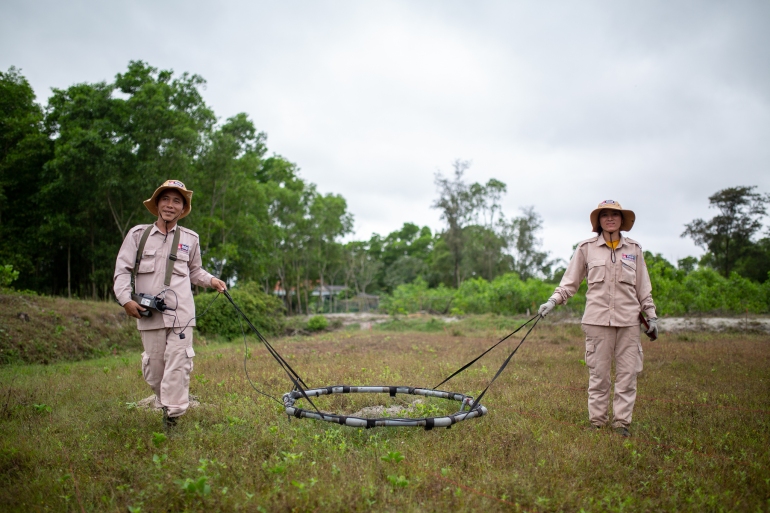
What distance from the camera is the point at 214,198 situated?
95.6ft

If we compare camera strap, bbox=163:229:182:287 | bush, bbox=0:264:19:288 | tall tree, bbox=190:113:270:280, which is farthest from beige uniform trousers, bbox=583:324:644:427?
tall tree, bbox=190:113:270:280

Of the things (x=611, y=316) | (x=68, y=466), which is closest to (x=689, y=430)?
(x=611, y=316)

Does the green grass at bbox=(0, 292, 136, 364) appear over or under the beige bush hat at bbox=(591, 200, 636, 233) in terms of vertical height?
under

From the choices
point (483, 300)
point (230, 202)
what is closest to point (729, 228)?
point (483, 300)

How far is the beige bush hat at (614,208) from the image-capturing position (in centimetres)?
555

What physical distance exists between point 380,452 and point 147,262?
306cm

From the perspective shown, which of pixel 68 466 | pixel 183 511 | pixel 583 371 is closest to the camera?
pixel 183 511

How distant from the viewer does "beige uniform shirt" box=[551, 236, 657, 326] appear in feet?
17.5

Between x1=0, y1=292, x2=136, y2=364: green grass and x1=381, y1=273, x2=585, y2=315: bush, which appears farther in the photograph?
x1=381, y1=273, x2=585, y2=315: bush

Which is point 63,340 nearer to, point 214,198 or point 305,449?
point 305,449

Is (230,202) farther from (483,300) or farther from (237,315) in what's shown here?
(483,300)

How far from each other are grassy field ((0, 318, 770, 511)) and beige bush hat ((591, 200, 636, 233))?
220 cm

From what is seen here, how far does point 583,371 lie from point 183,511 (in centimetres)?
739

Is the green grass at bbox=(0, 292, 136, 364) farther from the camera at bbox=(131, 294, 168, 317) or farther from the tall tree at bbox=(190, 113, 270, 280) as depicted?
the tall tree at bbox=(190, 113, 270, 280)
